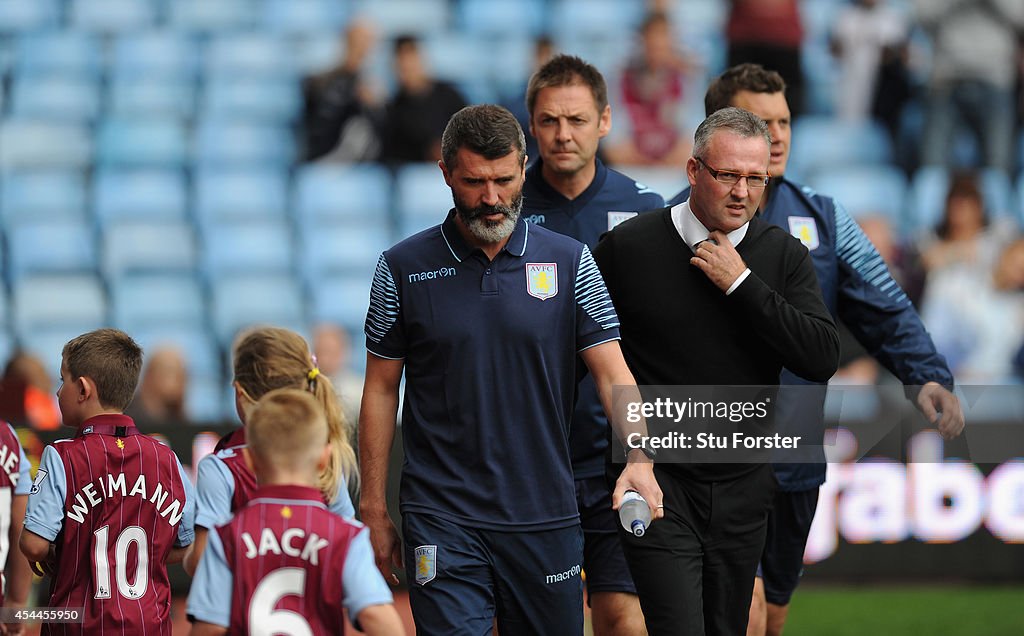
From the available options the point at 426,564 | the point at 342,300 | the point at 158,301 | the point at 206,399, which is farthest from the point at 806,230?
the point at 158,301

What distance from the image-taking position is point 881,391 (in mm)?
10383

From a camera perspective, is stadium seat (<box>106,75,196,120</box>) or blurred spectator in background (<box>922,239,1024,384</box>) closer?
blurred spectator in background (<box>922,239,1024,384</box>)

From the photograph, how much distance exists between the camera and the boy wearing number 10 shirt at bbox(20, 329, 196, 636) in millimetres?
4547

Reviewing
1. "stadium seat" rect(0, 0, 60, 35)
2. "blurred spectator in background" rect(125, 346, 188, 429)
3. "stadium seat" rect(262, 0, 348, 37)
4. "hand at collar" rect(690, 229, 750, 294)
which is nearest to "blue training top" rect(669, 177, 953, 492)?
"hand at collar" rect(690, 229, 750, 294)

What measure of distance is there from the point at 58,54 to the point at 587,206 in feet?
29.2

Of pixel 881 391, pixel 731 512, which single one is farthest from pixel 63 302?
pixel 731 512

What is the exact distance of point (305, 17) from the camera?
13.4 m

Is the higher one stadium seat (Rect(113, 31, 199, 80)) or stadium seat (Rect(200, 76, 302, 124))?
stadium seat (Rect(113, 31, 199, 80))

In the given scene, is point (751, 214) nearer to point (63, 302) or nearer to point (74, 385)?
point (74, 385)

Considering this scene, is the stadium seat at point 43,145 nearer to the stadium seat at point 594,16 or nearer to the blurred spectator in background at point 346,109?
the blurred spectator in background at point 346,109

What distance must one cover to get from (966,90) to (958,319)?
8.73 ft

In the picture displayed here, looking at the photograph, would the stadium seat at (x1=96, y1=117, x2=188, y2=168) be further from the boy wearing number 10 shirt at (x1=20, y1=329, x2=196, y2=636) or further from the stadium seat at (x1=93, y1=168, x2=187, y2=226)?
the boy wearing number 10 shirt at (x1=20, y1=329, x2=196, y2=636)

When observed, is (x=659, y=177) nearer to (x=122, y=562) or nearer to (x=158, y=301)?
(x=158, y=301)

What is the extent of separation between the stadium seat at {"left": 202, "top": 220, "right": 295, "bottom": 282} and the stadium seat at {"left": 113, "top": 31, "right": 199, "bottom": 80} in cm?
182
